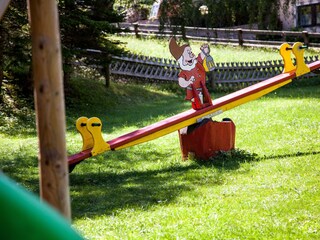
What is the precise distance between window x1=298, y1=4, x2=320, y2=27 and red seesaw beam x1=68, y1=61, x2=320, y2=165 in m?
23.3

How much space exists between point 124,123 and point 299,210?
10.5m

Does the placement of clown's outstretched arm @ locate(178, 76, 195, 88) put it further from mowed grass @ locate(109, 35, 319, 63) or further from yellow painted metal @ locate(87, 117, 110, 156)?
mowed grass @ locate(109, 35, 319, 63)

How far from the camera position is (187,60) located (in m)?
11.0

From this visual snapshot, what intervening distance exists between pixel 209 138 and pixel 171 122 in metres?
0.77

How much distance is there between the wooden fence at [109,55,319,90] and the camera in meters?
25.0

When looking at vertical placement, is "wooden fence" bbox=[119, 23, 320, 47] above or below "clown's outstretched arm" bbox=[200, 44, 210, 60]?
below

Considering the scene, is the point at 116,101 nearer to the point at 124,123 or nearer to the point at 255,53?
the point at 124,123

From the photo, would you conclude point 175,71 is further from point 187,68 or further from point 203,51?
point 187,68

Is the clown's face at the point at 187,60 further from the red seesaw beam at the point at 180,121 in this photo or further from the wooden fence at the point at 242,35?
the wooden fence at the point at 242,35

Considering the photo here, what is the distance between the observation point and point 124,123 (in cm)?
1709

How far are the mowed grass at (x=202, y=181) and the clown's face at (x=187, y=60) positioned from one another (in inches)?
62.3

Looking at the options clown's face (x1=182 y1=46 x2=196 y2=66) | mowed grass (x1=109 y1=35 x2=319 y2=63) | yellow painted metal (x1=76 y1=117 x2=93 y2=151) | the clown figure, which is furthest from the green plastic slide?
mowed grass (x1=109 y1=35 x2=319 y2=63)

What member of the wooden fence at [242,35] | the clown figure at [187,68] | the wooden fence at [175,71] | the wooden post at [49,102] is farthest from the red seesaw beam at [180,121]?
the wooden fence at [242,35]

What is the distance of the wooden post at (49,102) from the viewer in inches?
140
